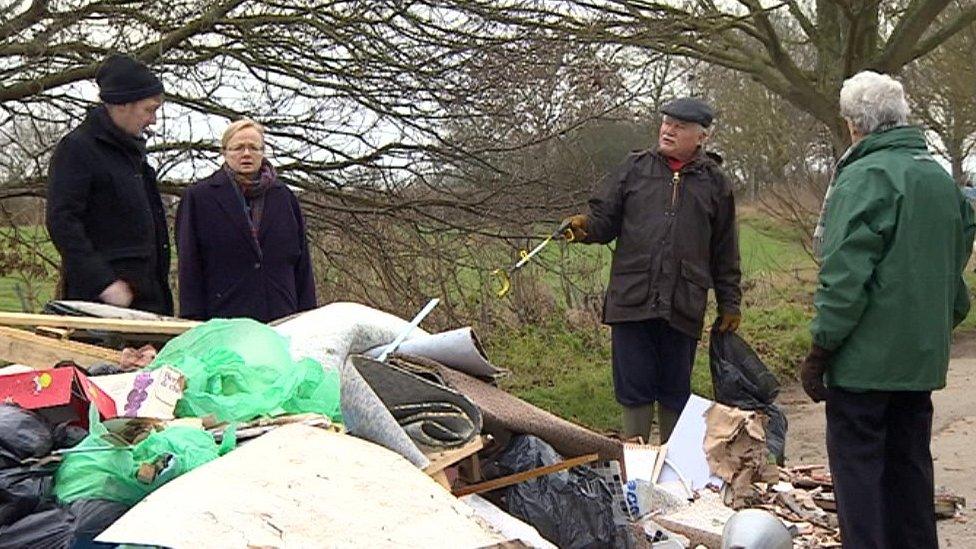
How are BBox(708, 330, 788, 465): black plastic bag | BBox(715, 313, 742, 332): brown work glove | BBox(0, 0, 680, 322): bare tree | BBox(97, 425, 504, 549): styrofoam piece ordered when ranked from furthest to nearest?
BBox(0, 0, 680, 322): bare tree < BBox(715, 313, 742, 332): brown work glove < BBox(708, 330, 788, 465): black plastic bag < BBox(97, 425, 504, 549): styrofoam piece

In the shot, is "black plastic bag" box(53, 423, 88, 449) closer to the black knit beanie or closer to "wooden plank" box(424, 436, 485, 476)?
"wooden plank" box(424, 436, 485, 476)

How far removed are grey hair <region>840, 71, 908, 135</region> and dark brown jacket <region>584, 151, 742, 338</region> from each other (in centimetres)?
138

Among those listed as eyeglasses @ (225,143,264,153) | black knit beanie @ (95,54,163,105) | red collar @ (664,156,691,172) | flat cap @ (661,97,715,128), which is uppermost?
black knit beanie @ (95,54,163,105)

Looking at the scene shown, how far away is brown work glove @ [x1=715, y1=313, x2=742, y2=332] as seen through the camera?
586cm

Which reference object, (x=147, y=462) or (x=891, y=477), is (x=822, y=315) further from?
(x=147, y=462)

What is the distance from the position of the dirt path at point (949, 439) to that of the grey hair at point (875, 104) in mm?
1901

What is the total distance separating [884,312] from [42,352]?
10.0 ft

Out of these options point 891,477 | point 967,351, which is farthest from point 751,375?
point 967,351

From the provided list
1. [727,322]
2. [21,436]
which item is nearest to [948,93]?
[727,322]

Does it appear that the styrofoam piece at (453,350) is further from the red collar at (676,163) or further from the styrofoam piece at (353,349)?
the red collar at (676,163)

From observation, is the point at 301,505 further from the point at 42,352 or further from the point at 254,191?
the point at 254,191

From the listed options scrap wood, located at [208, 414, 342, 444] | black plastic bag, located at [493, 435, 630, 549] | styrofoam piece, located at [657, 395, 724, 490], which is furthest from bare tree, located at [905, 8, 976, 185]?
scrap wood, located at [208, 414, 342, 444]

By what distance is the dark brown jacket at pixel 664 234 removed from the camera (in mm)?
5617

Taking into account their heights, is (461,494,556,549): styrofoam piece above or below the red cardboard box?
below
